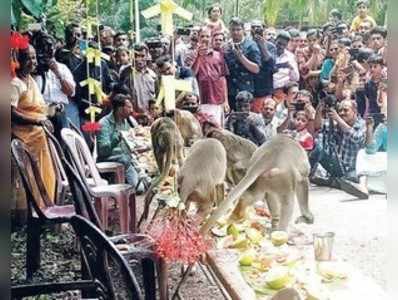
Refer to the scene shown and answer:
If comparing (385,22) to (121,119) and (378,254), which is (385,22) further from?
(121,119)

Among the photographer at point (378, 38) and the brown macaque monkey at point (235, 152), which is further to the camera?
the brown macaque monkey at point (235, 152)

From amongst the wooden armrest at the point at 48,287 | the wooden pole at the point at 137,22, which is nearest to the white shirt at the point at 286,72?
the wooden pole at the point at 137,22

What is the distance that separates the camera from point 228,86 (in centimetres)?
189

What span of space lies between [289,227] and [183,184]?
0.29 m

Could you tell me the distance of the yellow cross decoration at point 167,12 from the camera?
6.04 ft

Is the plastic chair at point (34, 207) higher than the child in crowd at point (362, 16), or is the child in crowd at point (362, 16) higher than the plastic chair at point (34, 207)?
the child in crowd at point (362, 16)

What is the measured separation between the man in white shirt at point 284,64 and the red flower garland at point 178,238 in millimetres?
417

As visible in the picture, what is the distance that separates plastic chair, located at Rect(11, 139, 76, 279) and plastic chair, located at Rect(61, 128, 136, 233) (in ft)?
0.25

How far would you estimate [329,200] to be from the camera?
1.87m

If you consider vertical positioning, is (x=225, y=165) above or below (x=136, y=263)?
above

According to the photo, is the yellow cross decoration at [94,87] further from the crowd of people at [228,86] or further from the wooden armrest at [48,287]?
the wooden armrest at [48,287]

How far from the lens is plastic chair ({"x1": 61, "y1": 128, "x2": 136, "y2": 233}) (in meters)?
1.90

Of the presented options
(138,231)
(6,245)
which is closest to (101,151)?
(138,231)

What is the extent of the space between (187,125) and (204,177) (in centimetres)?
14
